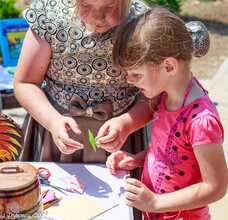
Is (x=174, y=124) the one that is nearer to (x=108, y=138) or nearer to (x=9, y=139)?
(x=108, y=138)

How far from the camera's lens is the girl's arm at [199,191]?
1.17 m

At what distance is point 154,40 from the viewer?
1.23 metres

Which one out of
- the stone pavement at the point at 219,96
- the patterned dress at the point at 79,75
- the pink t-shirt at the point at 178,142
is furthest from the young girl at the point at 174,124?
the stone pavement at the point at 219,96

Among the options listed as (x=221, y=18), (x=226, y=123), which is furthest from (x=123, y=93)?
(x=221, y=18)

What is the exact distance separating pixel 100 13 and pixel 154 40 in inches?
12.7

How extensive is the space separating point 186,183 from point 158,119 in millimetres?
251

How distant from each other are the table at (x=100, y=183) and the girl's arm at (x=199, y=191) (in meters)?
0.07

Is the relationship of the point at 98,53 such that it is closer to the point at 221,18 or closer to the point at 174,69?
the point at 174,69

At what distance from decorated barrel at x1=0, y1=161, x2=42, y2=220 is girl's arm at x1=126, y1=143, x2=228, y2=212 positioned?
0.36 meters

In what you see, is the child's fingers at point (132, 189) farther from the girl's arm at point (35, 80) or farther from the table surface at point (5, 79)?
the table surface at point (5, 79)

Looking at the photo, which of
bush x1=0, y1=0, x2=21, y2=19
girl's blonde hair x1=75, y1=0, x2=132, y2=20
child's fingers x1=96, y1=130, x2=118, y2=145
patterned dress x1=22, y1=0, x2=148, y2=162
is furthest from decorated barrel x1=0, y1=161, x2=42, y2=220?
bush x1=0, y1=0, x2=21, y2=19

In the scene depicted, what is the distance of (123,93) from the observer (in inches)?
66.6

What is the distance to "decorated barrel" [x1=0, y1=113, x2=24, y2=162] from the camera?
1.32 m

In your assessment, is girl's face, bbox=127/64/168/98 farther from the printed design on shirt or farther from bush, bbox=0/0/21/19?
bush, bbox=0/0/21/19
